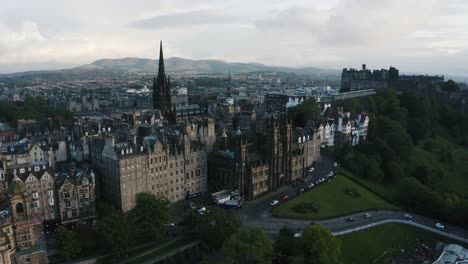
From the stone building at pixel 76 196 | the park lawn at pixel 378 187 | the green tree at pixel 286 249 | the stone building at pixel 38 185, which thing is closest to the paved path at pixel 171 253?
the green tree at pixel 286 249

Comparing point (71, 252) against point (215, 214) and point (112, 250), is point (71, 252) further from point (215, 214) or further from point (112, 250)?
point (215, 214)

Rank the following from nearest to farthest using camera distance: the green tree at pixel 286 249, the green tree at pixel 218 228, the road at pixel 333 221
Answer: the green tree at pixel 286 249, the green tree at pixel 218 228, the road at pixel 333 221

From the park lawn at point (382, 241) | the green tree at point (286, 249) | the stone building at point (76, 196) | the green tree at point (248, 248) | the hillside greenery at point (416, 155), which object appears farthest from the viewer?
Result: the hillside greenery at point (416, 155)

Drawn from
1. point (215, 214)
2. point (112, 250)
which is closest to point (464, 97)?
point (215, 214)

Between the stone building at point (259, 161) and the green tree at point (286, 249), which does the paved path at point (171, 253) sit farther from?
the stone building at point (259, 161)

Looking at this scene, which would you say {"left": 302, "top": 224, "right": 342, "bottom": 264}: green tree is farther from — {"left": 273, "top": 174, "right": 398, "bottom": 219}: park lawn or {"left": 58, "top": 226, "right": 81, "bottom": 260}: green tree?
{"left": 58, "top": 226, "right": 81, "bottom": 260}: green tree

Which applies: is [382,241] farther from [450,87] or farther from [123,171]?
[450,87]
